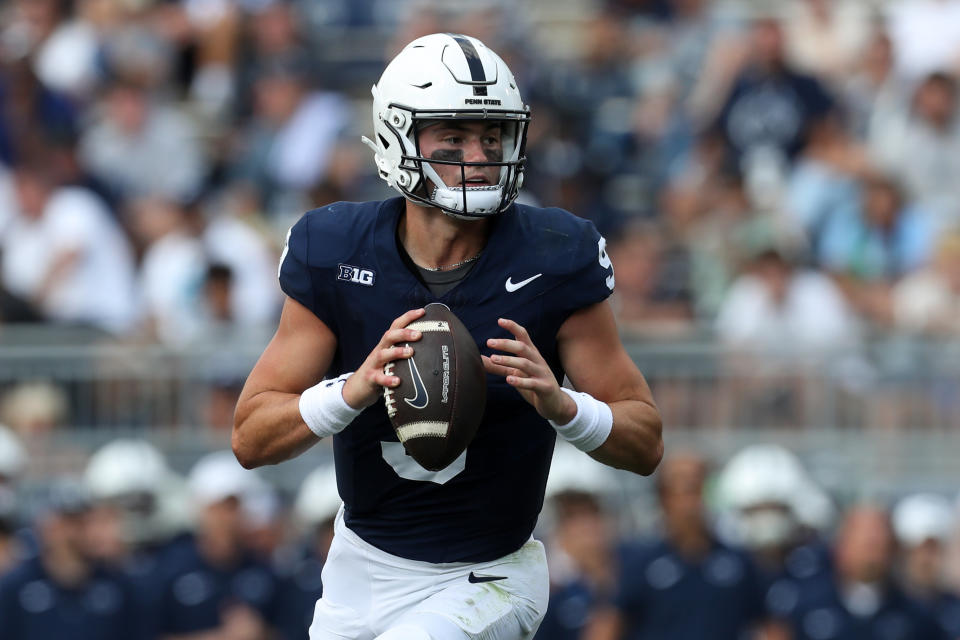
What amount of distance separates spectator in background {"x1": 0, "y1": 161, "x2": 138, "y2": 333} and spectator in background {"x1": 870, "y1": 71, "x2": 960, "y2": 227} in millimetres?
4624

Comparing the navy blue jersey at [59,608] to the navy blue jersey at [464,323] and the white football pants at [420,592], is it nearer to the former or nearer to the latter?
the white football pants at [420,592]

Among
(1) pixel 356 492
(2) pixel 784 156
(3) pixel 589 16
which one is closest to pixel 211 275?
(2) pixel 784 156

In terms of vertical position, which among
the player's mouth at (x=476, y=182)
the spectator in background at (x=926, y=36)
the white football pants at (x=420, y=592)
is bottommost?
the spectator in background at (x=926, y=36)

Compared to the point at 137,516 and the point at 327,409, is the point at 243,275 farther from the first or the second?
the point at 327,409

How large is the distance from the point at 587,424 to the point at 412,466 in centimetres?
53

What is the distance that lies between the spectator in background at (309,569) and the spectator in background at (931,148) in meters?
3.97

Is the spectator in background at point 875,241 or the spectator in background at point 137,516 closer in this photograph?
the spectator in background at point 137,516

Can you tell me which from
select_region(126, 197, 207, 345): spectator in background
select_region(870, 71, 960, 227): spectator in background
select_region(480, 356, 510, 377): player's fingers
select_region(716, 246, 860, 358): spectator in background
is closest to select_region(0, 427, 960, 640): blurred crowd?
select_region(716, 246, 860, 358): spectator in background

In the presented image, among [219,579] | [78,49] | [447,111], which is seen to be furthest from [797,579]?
[78,49]

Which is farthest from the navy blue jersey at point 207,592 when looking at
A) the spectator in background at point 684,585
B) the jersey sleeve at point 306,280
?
the jersey sleeve at point 306,280

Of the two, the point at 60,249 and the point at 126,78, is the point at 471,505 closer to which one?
the point at 60,249

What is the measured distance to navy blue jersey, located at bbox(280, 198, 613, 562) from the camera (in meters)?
5.03

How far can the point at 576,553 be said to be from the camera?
375 inches

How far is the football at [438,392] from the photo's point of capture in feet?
15.1
